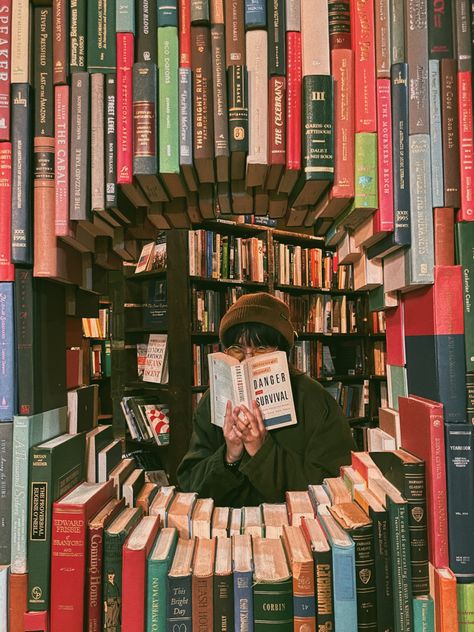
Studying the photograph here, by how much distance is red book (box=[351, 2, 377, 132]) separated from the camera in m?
0.79

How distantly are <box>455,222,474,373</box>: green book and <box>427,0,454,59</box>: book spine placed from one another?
0.29 meters

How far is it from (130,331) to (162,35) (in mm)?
2294

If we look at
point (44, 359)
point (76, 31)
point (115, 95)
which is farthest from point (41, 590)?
point (76, 31)

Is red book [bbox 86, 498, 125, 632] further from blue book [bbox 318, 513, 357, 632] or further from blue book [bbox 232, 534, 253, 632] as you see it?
blue book [bbox 318, 513, 357, 632]

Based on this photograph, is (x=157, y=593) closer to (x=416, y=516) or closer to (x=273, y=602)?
(x=273, y=602)

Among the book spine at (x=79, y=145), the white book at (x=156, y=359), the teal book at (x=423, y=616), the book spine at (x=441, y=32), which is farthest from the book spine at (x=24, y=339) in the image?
the white book at (x=156, y=359)

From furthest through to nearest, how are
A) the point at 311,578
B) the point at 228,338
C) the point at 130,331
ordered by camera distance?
the point at 130,331, the point at 228,338, the point at 311,578

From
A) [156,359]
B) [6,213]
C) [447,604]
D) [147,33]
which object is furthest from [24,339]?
[156,359]

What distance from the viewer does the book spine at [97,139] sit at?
2.64 feet

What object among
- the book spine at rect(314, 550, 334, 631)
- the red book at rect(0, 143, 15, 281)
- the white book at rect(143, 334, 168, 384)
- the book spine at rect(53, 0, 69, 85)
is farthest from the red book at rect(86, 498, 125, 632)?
the white book at rect(143, 334, 168, 384)

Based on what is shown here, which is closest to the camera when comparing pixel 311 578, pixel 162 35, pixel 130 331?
pixel 311 578

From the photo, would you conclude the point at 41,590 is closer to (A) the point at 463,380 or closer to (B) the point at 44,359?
(B) the point at 44,359

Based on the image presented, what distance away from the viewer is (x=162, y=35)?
81cm

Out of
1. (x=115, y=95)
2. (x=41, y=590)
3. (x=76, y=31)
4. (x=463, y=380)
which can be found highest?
(x=76, y=31)
